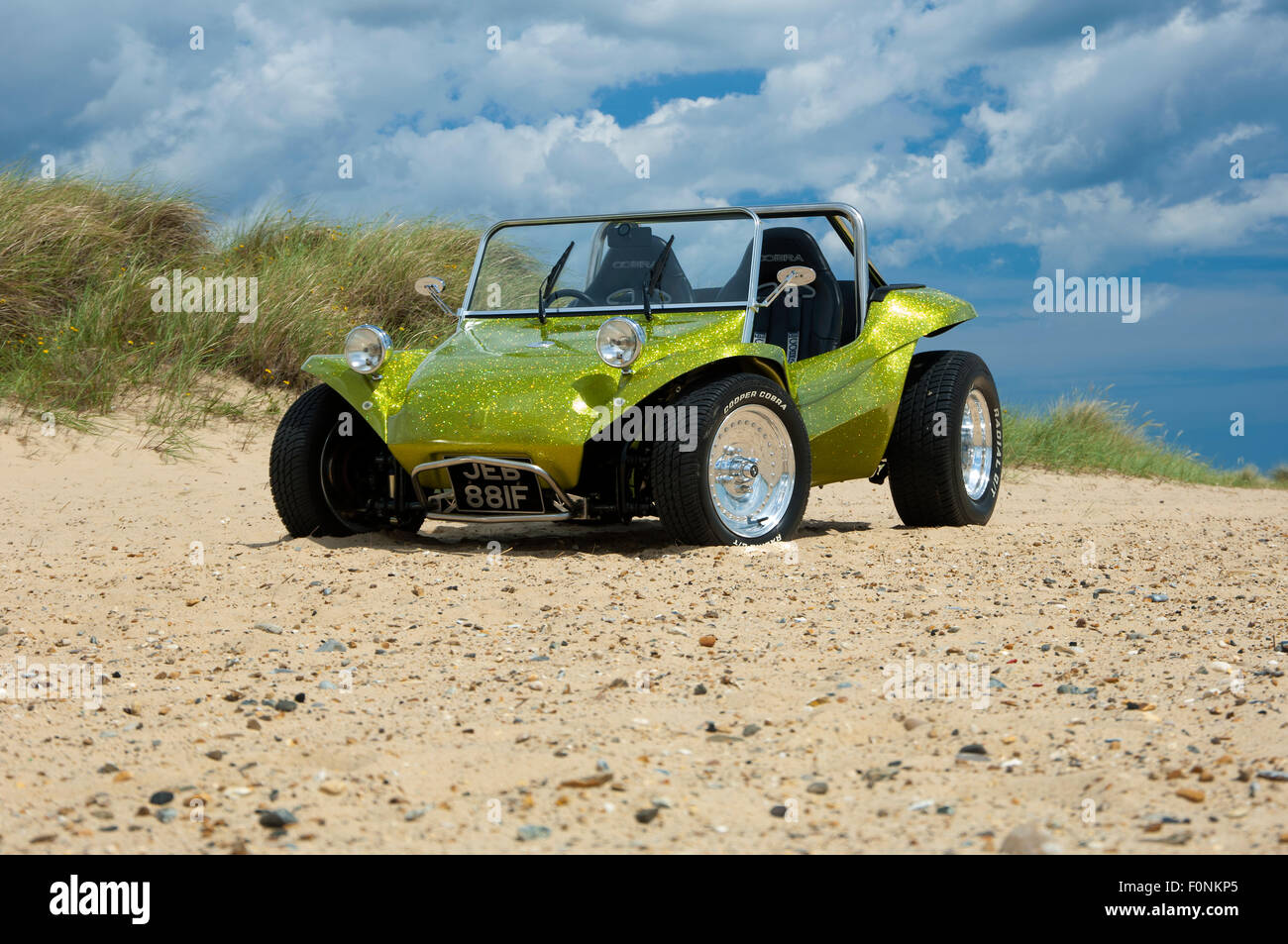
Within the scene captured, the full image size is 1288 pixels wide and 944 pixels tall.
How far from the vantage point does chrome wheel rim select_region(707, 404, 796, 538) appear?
622 centimetres

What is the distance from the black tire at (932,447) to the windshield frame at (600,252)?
1327mm

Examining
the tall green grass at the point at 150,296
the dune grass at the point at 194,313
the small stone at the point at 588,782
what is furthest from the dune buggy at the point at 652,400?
the tall green grass at the point at 150,296

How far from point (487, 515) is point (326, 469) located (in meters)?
1.15

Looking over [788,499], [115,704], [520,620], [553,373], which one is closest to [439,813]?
[115,704]

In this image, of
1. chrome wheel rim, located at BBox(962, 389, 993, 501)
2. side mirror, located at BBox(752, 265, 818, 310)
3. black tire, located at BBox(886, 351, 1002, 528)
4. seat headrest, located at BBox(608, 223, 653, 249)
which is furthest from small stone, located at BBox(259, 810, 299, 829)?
chrome wheel rim, located at BBox(962, 389, 993, 501)

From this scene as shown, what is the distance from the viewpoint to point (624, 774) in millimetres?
3156

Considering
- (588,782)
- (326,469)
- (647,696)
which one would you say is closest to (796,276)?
A: (326,469)

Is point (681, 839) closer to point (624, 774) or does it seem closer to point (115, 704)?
point (624, 774)

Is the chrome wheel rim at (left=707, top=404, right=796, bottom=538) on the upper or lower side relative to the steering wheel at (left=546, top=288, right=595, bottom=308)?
lower

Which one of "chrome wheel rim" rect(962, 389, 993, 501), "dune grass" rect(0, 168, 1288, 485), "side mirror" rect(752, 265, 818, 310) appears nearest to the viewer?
"side mirror" rect(752, 265, 818, 310)

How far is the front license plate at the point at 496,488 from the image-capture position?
6.08 m

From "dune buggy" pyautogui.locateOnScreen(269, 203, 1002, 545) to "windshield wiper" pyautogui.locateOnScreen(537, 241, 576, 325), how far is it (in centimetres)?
2

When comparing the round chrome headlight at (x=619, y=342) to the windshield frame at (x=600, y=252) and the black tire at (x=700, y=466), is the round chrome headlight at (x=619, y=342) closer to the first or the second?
the black tire at (x=700, y=466)

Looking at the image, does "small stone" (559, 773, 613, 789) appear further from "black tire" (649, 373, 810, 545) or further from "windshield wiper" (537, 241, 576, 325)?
"windshield wiper" (537, 241, 576, 325)
